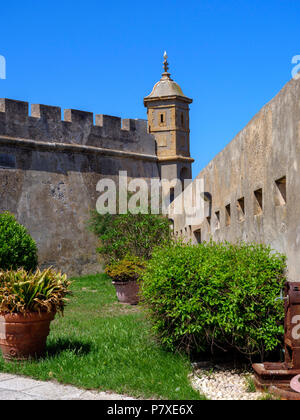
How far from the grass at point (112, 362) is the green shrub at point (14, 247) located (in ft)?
14.1

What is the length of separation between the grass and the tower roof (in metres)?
14.7

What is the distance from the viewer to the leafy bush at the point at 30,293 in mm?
5512

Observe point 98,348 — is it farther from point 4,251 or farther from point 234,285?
point 4,251

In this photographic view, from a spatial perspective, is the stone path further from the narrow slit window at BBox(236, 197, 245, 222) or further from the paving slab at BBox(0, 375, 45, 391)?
the narrow slit window at BBox(236, 197, 245, 222)

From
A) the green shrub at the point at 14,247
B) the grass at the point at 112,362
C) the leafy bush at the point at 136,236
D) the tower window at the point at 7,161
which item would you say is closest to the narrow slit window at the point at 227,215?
the grass at the point at 112,362

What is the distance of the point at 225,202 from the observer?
305 inches

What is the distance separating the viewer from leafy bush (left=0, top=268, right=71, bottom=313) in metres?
5.51

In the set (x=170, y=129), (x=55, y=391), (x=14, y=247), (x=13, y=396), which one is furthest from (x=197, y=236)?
(x=170, y=129)

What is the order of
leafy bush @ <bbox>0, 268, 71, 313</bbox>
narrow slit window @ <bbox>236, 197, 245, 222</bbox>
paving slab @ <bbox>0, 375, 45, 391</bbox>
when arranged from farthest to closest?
narrow slit window @ <bbox>236, 197, 245, 222</bbox> < leafy bush @ <bbox>0, 268, 71, 313</bbox> < paving slab @ <bbox>0, 375, 45, 391</bbox>

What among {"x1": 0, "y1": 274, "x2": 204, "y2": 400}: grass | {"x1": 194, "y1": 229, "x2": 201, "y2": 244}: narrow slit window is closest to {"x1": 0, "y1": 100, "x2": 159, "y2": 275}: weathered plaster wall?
{"x1": 194, "y1": 229, "x2": 201, "y2": 244}: narrow slit window

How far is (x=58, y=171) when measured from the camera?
1772 cm

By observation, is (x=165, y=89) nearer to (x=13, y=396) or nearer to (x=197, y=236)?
(x=197, y=236)
